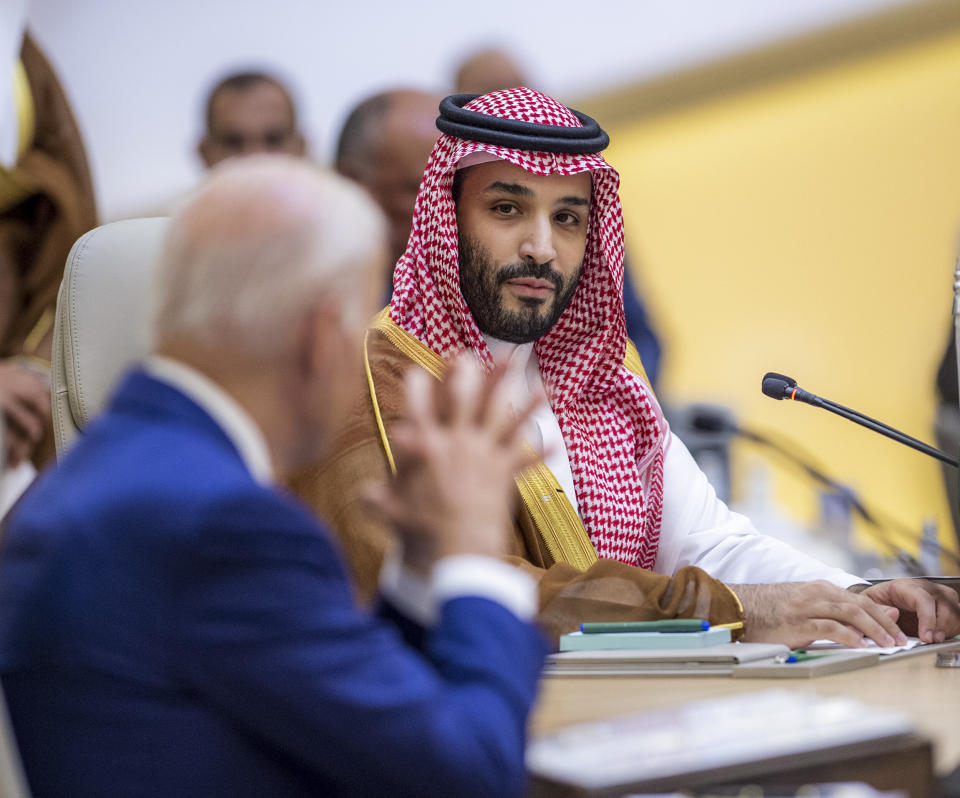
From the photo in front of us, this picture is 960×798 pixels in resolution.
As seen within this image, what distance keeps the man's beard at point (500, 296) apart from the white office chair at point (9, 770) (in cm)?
154

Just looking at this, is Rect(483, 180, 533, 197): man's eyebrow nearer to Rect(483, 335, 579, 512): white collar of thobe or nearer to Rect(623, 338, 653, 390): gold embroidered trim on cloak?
Rect(483, 335, 579, 512): white collar of thobe

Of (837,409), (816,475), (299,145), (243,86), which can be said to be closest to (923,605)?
(837,409)

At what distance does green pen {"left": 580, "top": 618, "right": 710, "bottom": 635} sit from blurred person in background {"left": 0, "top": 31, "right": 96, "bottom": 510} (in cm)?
177

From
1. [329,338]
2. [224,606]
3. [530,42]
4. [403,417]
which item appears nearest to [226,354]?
[329,338]

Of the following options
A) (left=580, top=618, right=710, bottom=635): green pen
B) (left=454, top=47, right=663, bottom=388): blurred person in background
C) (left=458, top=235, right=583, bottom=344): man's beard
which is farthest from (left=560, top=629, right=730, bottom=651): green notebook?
(left=454, top=47, right=663, bottom=388): blurred person in background

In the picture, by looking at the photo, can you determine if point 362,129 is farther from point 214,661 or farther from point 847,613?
point 214,661

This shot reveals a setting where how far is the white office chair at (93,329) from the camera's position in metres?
2.03

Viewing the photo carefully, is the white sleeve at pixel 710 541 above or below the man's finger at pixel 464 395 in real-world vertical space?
below

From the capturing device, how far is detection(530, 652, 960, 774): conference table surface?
52.2 inches

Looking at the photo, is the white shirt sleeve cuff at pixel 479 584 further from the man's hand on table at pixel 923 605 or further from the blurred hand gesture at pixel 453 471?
the man's hand on table at pixel 923 605

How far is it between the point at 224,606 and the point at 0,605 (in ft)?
0.69

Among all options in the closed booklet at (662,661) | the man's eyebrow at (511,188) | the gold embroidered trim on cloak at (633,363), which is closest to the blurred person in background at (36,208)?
the man's eyebrow at (511,188)

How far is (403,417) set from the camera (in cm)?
219

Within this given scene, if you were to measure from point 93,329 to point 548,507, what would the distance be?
32.1 inches
